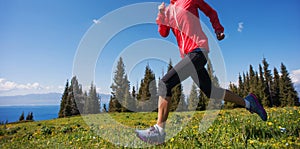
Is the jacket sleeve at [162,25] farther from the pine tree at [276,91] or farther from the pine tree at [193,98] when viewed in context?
the pine tree at [276,91]

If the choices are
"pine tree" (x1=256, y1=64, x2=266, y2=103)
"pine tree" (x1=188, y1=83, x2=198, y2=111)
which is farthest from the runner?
"pine tree" (x1=256, y1=64, x2=266, y2=103)

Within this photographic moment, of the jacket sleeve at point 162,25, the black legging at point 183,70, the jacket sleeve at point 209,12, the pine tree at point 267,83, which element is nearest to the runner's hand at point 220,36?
the jacket sleeve at point 209,12

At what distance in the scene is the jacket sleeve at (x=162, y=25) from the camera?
14.1 feet

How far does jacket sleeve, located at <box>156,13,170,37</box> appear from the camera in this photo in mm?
4293

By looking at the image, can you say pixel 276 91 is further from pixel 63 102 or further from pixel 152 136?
pixel 152 136

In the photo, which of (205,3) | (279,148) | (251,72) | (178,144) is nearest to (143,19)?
(205,3)

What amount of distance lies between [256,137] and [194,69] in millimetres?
1568

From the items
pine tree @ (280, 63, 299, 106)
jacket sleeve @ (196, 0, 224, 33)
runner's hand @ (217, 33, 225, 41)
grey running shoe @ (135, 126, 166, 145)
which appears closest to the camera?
grey running shoe @ (135, 126, 166, 145)

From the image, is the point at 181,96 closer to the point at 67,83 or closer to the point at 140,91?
the point at 140,91

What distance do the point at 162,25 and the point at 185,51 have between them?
0.85 m

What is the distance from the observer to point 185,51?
13.0 ft

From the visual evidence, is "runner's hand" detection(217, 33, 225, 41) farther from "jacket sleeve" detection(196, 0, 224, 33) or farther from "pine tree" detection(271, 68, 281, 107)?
"pine tree" detection(271, 68, 281, 107)

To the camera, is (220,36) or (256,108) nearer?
(220,36)

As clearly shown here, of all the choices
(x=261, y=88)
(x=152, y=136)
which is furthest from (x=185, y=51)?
(x=261, y=88)
